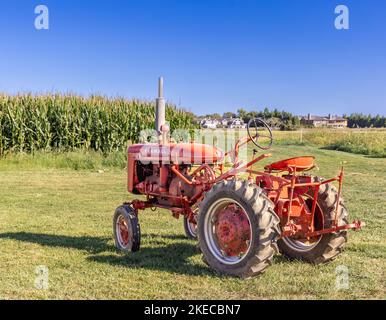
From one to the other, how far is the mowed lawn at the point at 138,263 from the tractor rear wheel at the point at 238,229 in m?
0.16

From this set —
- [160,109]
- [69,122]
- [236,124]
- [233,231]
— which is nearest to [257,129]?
[236,124]

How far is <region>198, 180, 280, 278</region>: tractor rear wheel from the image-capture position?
4242 millimetres

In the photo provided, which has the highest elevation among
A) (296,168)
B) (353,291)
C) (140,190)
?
(296,168)

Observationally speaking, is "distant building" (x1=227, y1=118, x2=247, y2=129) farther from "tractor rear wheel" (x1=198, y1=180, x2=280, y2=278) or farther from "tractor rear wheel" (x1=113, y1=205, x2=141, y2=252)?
"tractor rear wheel" (x1=113, y1=205, x2=141, y2=252)

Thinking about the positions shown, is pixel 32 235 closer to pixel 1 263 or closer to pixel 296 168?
pixel 1 263

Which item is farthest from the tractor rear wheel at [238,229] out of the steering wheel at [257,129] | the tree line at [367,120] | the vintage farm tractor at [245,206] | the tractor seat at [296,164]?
the tree line at [367,120]

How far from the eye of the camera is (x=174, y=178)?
18.9 ft

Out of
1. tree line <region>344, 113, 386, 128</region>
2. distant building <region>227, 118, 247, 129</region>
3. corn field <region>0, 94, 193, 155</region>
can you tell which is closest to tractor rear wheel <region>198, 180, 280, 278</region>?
distant building <region>227, 118, 247, 129</region>

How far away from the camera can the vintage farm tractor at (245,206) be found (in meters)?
4.32

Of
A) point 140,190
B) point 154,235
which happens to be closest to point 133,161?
point 140,190

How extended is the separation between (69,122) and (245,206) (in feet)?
43.5

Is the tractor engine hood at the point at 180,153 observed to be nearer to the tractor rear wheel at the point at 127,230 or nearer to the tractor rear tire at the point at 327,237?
the tractor rear wheel at the point at 127,230

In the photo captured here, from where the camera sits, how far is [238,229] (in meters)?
4.53
